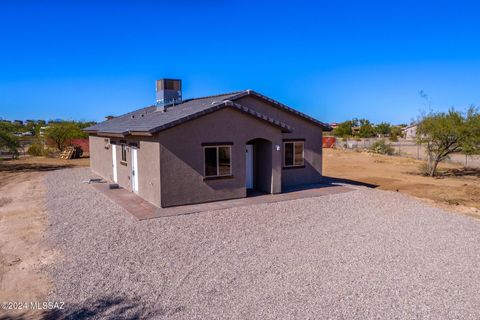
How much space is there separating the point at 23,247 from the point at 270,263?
Result: 623 cm

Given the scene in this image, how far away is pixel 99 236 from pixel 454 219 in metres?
11.2

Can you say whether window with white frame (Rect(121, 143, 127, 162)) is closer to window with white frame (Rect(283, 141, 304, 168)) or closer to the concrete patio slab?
the concrete patio slab

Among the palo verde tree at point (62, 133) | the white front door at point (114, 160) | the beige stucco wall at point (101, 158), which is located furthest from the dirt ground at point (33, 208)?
the palo verde tree at point (62, 133)

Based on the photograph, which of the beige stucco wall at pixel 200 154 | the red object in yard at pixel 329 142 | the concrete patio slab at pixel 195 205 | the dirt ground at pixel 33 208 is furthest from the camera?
the red object in yard at pixel 329 142

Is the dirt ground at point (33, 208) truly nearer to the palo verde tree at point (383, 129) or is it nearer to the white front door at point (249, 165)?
the white front door at point (249, 165)

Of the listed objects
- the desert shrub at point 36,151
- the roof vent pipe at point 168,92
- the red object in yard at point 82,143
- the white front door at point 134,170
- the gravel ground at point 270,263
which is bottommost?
the gravel ground at point 270,263

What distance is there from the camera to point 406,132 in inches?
3725

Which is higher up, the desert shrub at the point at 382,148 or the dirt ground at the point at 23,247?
the desert shrub at the point at 382,148

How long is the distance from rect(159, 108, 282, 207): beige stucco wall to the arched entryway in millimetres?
352

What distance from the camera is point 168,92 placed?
738 inches

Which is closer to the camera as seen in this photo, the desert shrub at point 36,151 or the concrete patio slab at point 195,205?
the concrete patio slab at point 195,205

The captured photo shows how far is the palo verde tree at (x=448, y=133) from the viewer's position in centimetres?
2323

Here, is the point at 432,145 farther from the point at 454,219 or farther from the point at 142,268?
the point at 142,268

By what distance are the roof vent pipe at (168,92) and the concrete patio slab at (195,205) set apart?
529 centimetres
